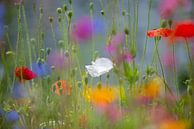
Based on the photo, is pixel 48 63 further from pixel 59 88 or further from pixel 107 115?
pixel 107 115

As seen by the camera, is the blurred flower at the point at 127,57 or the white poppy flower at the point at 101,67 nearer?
the blurred flower at the point at 127,57

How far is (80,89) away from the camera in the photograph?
1.59 m

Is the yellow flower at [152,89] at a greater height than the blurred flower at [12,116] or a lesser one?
greater

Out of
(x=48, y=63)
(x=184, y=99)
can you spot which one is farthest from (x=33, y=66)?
(x=184, y=99)

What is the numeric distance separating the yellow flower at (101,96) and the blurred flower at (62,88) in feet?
0.18

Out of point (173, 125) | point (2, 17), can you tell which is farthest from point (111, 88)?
point (2, 17)

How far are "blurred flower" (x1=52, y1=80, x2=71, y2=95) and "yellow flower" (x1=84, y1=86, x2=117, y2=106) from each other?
53mm

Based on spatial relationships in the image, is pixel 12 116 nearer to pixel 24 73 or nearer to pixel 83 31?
pixel 24 73

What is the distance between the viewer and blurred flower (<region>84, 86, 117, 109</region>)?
4.41 ft

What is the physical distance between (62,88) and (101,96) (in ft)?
0.63

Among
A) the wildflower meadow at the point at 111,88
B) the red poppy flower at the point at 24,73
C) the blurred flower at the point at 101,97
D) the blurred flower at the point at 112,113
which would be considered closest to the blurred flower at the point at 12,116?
the wildflower meadow at the point at 111,88

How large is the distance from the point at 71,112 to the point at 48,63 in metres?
0.38

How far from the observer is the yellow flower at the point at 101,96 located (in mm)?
1351

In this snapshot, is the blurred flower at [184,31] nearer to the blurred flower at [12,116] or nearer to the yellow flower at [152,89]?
the yellow flower at [152,89]
